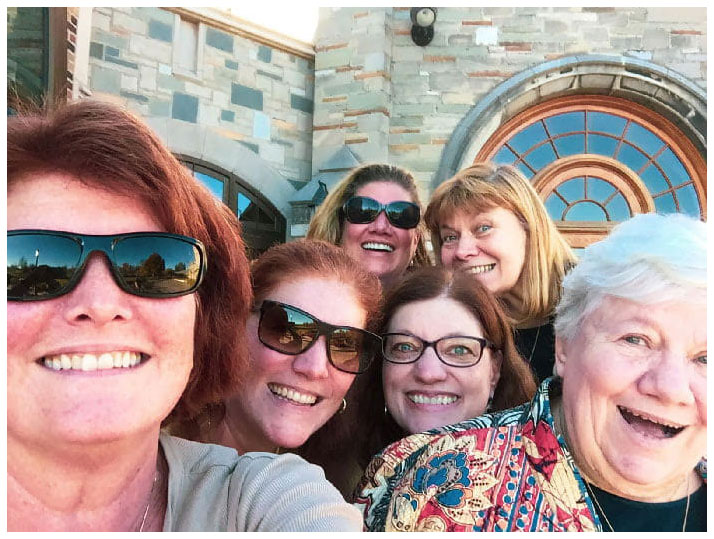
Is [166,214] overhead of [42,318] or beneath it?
overhead

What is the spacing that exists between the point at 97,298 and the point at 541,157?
4521 mm

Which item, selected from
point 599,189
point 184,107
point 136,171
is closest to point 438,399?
point 136,171

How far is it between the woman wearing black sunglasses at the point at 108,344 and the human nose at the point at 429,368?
55 cm

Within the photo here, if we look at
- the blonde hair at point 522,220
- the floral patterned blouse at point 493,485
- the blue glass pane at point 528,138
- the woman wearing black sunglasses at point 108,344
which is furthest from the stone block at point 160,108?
the floral patterned blouse at point 493,485

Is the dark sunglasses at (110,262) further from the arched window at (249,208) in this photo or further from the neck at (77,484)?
the arched window at (249,208)

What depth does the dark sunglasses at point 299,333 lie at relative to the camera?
4.95ft

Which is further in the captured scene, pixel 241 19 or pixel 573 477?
pixel 241 19

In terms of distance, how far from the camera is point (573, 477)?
1.20 metres

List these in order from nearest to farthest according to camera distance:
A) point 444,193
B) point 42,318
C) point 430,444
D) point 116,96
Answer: point 42,318
point 430,444
point 444,193
point 116,96

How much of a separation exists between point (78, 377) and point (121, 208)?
321 millimetres

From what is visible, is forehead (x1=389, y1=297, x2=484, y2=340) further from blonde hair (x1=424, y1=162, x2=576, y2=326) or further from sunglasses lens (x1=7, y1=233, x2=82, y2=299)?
sunglasses lens (x1=7, y1=233, x2=82, y2=299)

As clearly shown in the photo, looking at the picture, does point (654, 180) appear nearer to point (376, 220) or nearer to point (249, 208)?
point (376, 220)

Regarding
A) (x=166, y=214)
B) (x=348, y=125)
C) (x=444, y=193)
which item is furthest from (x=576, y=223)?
(x=166, y=214)

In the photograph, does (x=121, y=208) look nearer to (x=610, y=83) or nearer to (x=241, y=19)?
(x=241, y=19)
